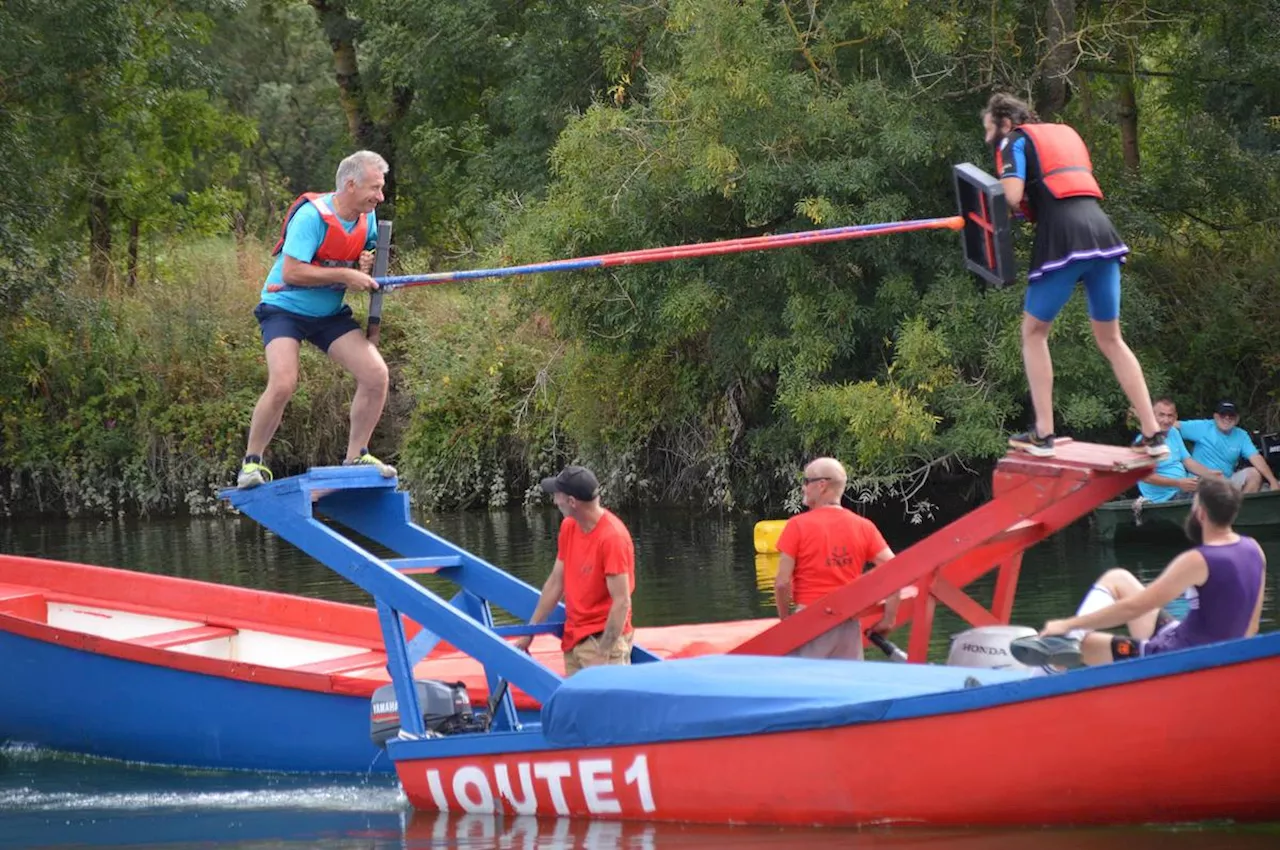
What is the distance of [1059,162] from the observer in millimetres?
7422

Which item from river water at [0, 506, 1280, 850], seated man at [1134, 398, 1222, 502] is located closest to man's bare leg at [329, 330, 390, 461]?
river water at [0, 506, 1280, 850]

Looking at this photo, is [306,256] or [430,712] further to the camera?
[430,712]

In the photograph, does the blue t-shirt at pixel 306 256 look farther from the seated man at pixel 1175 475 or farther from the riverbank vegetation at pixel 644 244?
the riverbank vegetation at pixel 644 244

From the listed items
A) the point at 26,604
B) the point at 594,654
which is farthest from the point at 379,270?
the point at 26,604

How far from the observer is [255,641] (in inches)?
439

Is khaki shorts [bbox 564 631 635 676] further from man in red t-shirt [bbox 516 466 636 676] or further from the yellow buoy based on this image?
the yellow buoy

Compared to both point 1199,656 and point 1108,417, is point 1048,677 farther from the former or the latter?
point 1108,417

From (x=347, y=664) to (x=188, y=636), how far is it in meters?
1.51

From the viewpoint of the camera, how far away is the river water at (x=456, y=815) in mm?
6957

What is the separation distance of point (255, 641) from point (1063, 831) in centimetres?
604

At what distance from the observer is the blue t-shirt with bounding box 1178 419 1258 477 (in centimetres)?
1672

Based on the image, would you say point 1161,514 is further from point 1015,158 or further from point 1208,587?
point 1208,587

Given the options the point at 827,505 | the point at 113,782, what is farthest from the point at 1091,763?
the point at 113,782

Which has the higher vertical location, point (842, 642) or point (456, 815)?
point (842, 642)
